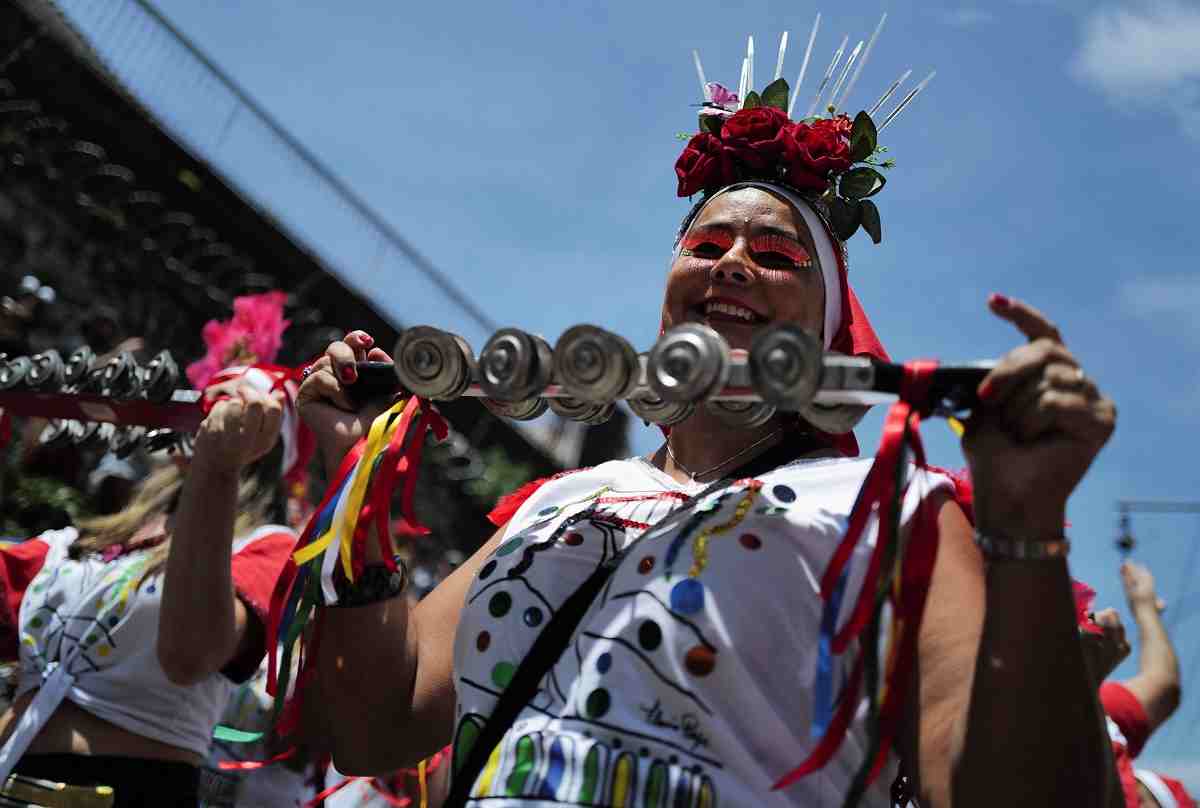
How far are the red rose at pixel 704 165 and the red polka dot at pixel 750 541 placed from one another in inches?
35.7

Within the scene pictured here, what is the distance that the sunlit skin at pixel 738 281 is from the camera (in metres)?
2.12

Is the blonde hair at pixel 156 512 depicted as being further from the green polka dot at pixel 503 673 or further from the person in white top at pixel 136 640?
the green polka dot at pixel 503 673

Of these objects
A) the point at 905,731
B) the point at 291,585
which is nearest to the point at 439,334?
the point at 291,585

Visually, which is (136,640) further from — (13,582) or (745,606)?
(745,606)

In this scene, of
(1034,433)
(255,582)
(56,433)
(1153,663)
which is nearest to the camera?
(1034,433)

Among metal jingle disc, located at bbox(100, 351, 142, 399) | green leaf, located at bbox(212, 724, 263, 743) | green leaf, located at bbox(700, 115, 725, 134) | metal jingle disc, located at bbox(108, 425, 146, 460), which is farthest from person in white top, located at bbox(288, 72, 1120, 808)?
green leaf, located at bbox(212, 724, 263, 743)

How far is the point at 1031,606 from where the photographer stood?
55.2 inches

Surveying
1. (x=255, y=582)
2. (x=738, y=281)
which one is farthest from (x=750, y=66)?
(x=255, y=582)

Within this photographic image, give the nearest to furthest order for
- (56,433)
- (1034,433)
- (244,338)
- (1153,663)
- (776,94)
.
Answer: (1034,433) → (776,94) → (56,433) → (244,338) → (1153,663)

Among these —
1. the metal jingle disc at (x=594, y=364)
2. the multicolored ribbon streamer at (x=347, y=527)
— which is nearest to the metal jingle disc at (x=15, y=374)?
the multicolored ribbon streamer at (x=347, y=527)

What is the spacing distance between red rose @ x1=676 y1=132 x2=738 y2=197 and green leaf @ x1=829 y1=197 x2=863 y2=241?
0.72ft

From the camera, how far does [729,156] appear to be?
2.43 metres

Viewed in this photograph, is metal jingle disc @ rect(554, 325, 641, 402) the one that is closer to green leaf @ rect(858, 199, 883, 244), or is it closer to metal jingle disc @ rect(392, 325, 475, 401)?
metal jingle disc @ rect(392, 325, 475, 401)

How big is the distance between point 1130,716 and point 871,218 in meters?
2.50
